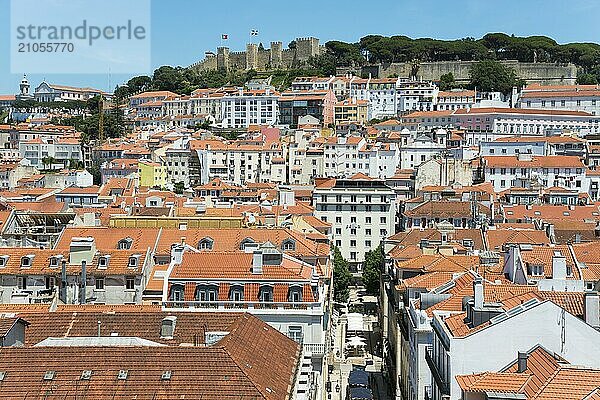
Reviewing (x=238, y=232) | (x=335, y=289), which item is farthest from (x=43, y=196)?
(x=238, y=232)

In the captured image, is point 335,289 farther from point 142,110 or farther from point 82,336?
point 142,110

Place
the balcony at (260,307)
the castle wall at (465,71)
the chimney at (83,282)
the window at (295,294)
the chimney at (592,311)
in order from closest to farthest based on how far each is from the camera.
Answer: the chimney at (592,311)
the balcony at (260,307)
the window at (295,294)
the chimney at (83,282)
the castle wall at (465,71)

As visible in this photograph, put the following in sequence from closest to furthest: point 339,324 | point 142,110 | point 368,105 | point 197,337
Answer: point 197,337 → point 339,324 → point 368,105 → point 142,110

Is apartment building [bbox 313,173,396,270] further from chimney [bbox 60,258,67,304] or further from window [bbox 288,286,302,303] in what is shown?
window [bbox 288,286,302,303]

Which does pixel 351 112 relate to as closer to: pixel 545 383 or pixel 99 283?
pixel 99 283

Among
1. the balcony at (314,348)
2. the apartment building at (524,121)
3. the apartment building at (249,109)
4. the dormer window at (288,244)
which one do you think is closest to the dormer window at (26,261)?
the dormer window at (288,244)

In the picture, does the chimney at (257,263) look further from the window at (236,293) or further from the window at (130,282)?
the window at (130,282)
